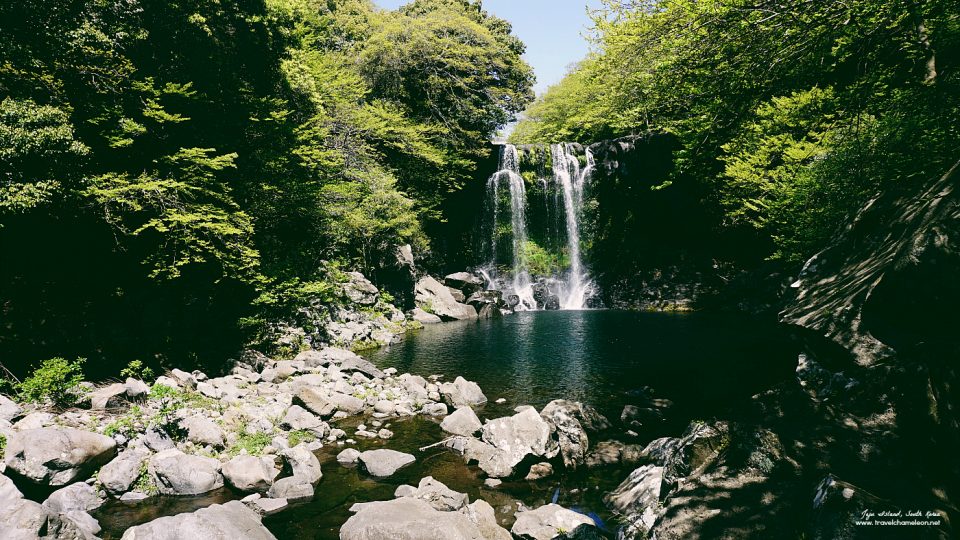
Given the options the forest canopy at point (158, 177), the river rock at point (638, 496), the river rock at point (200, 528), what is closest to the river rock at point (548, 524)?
the river rock at point (638, 496)

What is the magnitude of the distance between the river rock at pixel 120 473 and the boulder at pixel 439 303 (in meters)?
22.1

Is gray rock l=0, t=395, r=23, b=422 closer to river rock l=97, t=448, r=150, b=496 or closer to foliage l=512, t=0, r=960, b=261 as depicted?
river rock l=97, t=448, r=150, b=496

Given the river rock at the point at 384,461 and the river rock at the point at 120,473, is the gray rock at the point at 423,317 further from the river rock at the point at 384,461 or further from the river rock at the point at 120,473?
the river rock at the point at 120,473

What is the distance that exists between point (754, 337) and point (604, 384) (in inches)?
417

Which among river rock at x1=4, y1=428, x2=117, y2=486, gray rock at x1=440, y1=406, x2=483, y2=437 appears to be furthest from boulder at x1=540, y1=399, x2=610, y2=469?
river rock at x1=4, y1=428, x2=117, y2=486

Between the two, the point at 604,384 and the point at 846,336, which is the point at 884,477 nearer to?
the point at 846,336

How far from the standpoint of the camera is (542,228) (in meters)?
38.2

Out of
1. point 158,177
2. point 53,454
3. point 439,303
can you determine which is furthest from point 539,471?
point 439,303

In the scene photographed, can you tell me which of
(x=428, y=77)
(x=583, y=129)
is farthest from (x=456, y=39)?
(x=583, y=129)

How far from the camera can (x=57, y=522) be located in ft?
17.5

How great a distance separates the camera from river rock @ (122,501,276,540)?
4953 millimetres

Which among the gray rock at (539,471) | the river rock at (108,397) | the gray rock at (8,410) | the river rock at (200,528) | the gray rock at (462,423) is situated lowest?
the gray rock at (539,471)

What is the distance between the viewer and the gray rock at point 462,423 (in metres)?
10.0

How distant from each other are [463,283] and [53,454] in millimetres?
28023
